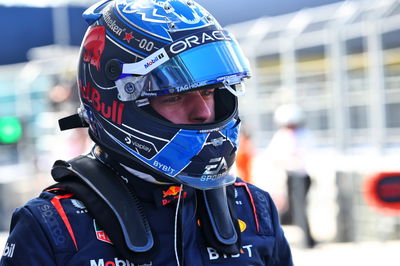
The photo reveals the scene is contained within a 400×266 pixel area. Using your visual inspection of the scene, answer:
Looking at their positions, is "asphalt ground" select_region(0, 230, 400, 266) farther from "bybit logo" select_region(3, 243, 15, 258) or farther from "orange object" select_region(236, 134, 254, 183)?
"bybit logo" select_region(3, 243, 15, 258)

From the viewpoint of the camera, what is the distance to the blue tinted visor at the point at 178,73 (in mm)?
2070

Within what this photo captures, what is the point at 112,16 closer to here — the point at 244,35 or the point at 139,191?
the point at 139,191

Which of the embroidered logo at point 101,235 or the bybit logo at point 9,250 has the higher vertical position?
the embroidered logo at point 101,235

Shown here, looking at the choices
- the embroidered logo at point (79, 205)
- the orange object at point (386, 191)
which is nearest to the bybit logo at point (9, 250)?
the embroidered logo at point (79, 205)

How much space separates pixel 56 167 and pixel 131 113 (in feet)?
0.86

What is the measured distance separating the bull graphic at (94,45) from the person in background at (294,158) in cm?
611

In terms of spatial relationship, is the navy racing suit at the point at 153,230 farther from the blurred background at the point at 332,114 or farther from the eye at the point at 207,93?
the blurred background at the point at 332,114

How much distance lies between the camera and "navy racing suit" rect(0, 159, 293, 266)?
1874 millimetres

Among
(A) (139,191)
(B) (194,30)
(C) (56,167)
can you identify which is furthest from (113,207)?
(B) (194,30)

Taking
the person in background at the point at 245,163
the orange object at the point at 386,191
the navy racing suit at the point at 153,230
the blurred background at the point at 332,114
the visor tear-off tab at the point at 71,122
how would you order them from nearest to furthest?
1. the navy racing suit at the point at 153,230
2. the visor tear-off tab at the point at 71,122
3. the orange object at the point at 386,191
4. the blurred background at the point at 332,114
5. the person in background at the point at 245,163

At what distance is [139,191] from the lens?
2053mm

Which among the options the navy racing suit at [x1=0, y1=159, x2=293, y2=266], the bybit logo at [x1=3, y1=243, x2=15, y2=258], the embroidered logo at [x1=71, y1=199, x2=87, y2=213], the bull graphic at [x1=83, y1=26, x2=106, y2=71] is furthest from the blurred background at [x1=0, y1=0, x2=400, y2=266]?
the bybit logo at [x1=3, y1=243, x2=15, y2=258]

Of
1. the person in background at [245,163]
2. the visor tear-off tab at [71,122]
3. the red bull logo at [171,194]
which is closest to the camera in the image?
the red bull logo at [171,194]

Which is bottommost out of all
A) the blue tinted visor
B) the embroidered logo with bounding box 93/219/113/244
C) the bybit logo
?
the bybit logo
